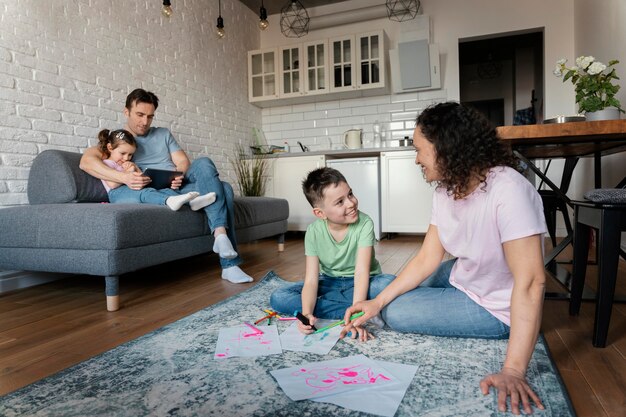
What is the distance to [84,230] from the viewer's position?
181 centimetres

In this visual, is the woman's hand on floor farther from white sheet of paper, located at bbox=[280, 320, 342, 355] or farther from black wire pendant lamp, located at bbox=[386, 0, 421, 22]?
black wire pendant lamp, located at bbox=[386, 0, 421, 22]

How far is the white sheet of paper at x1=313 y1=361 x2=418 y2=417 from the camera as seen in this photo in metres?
0.87

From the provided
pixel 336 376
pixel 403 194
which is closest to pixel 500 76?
pixel 403 194

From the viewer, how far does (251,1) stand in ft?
15.6

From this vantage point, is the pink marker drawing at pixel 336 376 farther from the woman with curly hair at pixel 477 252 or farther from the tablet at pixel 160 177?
the tablet at pixel 160 177

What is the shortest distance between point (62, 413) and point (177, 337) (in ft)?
1.59

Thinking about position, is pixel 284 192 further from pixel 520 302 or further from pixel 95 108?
pixel 520 302

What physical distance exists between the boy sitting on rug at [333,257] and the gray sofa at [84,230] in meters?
0.72

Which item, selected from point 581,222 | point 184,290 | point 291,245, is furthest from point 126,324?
point 291,245

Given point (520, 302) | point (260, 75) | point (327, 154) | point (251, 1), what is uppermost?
point (251, 1)

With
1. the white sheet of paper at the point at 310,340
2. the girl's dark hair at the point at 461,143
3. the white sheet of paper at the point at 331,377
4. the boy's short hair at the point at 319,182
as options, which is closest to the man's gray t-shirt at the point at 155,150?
the boy's short hair at the point at 319,182

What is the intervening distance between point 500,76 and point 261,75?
5135mm

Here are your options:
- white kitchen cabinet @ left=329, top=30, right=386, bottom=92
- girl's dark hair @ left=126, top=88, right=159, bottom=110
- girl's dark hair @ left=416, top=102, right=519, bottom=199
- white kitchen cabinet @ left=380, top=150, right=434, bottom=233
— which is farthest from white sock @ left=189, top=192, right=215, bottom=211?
white kitchen cabinet @ left=329, top=30, right=386, bottom=92

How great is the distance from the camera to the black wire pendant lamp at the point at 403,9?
13.9 ft
